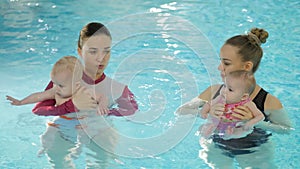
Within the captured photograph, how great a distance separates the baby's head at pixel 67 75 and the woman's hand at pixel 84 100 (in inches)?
1.6

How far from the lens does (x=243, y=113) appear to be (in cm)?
329

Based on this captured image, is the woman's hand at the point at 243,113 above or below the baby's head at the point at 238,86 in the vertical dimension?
below

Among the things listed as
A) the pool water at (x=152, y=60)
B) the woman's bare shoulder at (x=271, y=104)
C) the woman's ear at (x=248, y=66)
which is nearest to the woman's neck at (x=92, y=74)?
the pool water at (x=152, y=60)

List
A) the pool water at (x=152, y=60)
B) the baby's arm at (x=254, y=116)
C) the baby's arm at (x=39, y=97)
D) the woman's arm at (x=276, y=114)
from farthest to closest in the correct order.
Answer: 1. the pool water at (x=152, y=60)
2. the baby's arm at (x=39, y=97)
3. the woman's arm at (x=276, y=114)
4. the baby's arm at (x=254, y=116)

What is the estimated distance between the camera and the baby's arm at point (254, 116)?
10.6 ft

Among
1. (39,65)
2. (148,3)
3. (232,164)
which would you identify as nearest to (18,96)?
(39,65)

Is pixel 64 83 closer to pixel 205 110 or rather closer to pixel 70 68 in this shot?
pixel 70 68

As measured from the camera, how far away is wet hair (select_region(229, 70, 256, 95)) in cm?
328

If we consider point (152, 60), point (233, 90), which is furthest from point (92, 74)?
point (152, 60)

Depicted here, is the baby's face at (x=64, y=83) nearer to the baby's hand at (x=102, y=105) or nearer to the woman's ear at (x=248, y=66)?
the baby's hand at (x=102, y=105)

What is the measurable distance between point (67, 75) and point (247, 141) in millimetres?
1127

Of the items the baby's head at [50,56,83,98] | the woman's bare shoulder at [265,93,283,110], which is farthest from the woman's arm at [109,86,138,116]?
the woman's bare shoulder at [265,93,283,110]

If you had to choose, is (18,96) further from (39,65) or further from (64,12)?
(64,12)

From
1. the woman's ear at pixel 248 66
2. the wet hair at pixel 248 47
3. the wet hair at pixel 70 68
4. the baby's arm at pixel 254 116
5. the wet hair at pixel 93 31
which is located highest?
the wet hair at pixel 93 31
